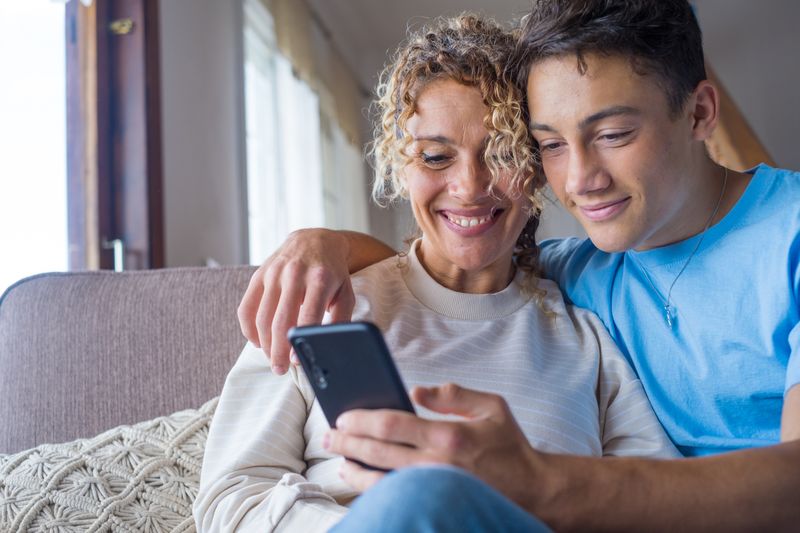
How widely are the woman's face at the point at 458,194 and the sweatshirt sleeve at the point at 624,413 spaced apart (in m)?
0.24

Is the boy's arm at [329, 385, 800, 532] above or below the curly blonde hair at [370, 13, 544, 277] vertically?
below

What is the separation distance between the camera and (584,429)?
1.21 meters

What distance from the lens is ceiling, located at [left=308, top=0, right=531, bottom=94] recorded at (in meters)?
6.00

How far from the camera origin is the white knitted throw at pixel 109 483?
1.19m

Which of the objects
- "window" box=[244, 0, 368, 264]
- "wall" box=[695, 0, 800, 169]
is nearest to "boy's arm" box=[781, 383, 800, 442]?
"window" box=[244, 0, 368, 264]

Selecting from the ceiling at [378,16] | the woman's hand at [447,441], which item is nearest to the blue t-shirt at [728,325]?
the woman's hand at [447,441]

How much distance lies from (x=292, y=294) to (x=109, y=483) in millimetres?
447

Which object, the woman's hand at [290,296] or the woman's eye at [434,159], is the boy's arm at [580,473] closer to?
the woman's hand at [290,296]

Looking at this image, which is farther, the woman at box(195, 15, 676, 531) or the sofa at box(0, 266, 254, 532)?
the sofa at box(0, 266, 254, 532)

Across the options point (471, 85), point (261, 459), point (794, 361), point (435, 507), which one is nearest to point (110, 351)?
point (261, 459)

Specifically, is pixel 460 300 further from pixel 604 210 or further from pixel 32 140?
pixel 32 140

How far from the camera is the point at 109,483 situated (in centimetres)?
123

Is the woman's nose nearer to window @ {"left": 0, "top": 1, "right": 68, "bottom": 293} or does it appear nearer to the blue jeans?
the blue jeans

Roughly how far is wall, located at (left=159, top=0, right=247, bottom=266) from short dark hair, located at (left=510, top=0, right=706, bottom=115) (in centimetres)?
229
